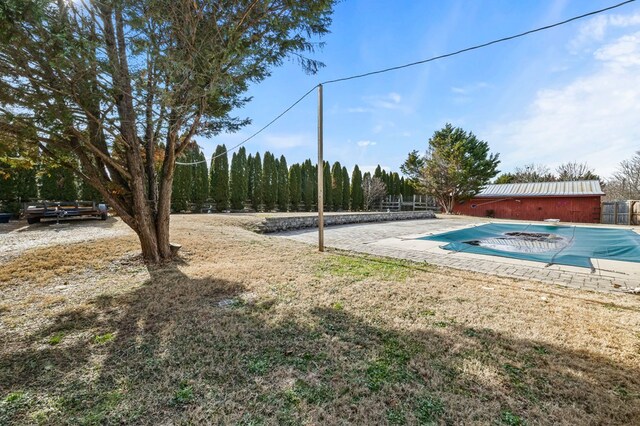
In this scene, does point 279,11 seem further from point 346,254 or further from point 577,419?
point 577,419

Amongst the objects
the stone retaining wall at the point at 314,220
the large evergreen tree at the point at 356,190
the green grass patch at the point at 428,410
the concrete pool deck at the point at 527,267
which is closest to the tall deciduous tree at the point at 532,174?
the large evergreen tree at the point at 356,190

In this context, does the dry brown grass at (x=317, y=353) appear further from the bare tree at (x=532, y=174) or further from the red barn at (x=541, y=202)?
the bare tree at (x=532, y=174)

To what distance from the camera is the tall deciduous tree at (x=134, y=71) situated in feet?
10.0

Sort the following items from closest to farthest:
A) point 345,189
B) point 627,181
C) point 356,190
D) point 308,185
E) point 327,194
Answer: point 308,185, point 327,194, point 627,181, point 345,189, point 356,190

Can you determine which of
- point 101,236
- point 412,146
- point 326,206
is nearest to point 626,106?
point 101,236

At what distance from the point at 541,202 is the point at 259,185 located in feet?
71.8

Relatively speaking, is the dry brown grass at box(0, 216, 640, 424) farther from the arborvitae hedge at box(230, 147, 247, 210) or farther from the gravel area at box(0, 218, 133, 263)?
the arborvitae hedge at box(230, 147, 247, 210)

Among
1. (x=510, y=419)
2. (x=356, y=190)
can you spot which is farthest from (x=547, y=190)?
(x=510, y=419)

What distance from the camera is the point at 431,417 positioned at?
5.07ft

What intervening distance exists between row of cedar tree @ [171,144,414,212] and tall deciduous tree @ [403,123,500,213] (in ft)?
16.2

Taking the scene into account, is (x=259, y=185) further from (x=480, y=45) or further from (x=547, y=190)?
(x=547, y=190)

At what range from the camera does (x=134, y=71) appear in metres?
3.80

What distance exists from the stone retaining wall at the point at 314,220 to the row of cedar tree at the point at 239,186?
4058 mm

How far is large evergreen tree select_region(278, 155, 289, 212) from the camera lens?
20703mm
